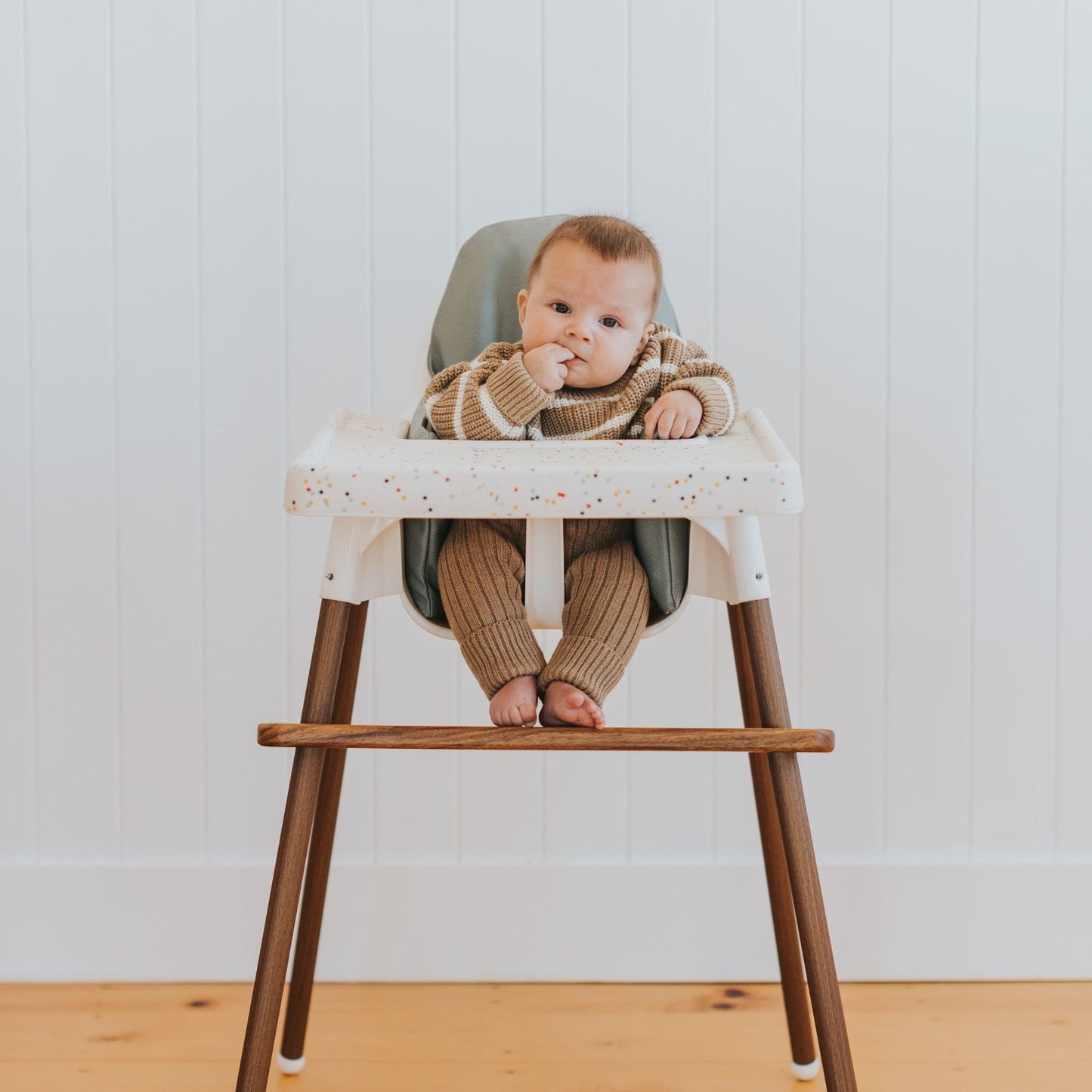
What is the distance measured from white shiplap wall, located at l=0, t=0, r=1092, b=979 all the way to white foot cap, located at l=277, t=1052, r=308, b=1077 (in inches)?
8.7

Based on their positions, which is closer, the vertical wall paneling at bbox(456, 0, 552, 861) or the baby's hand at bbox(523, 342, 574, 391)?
the baby's hand at bbox(523, 342, 574, 391)

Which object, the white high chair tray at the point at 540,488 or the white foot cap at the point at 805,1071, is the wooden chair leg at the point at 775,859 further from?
the white high chair tray at the point at 540,488

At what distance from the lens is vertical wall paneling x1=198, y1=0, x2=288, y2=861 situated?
1.35m

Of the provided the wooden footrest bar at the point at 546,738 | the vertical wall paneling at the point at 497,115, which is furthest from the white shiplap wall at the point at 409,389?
the wooden footrest bar at the point at 546,738

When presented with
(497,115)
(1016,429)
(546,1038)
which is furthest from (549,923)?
(497,115)

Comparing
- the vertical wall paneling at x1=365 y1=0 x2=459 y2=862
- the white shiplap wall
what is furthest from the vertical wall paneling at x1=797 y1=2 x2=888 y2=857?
the vertical wall paneling at x1=365 y1=0 x2=459 y2=862

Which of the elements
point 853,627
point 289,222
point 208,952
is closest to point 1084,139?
point 853,627

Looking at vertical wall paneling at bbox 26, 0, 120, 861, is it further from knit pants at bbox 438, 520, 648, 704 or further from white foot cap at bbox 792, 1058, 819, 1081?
white foot cap at bbox 792, 1058, 819, 1081

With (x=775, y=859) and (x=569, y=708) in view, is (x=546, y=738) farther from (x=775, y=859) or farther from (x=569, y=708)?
(x=775, y=859)

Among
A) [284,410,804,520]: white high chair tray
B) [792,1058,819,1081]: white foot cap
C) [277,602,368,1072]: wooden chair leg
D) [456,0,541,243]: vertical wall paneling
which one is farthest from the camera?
[456,0,541,243]: vertical wall paneling

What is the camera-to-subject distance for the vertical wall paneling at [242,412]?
1.35m

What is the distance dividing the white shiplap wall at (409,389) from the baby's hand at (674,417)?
432mm

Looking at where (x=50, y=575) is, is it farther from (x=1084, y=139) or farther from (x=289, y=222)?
(x=1084, y=139)

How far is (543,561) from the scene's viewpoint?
934mm
